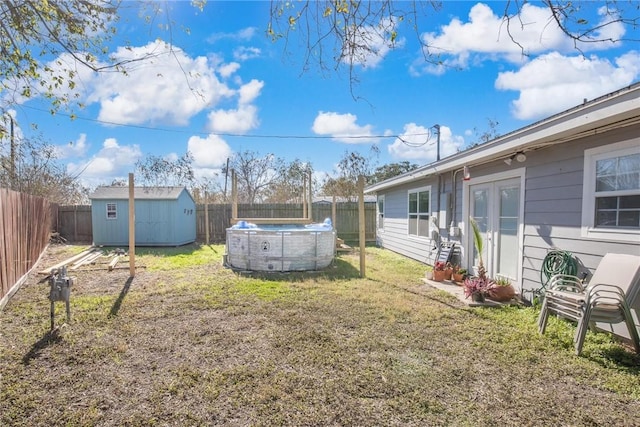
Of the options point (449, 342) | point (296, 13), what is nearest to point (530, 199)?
point (449, 342)

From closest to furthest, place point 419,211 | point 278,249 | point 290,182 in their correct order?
1. point 278,249
2. point 419,211
3. point 290,182

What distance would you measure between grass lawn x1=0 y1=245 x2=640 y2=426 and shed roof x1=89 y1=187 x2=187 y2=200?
7.07 meters

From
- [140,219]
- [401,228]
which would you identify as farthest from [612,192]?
[140,219]

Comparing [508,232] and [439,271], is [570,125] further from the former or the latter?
[439,271]

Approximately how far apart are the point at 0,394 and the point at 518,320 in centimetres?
497

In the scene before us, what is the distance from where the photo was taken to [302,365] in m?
2.93

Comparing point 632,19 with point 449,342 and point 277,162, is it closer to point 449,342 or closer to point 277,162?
point 449,342

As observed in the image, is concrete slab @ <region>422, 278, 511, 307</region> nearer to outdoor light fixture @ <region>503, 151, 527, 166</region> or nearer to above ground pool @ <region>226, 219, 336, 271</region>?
outdoor light fixture @ <region>503, 151, 527, 166</region>

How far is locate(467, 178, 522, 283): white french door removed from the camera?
17.2 ft

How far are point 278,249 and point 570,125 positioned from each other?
17.3 ft

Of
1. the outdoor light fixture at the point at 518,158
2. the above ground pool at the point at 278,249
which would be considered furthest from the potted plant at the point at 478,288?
the above ground pool at the point at 278,249

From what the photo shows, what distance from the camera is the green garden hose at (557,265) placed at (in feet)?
13.2

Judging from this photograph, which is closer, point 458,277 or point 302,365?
point 302,365

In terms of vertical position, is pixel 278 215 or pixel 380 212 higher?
pixel 380 212
